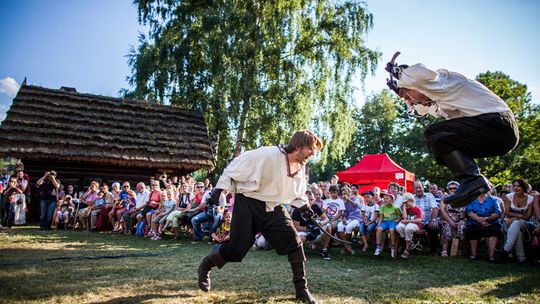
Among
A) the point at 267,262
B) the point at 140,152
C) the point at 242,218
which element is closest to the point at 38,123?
the point at 140,152

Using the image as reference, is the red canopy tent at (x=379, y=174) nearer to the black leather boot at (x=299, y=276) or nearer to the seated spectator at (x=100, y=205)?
the seated spectator at (x=100, y=205)

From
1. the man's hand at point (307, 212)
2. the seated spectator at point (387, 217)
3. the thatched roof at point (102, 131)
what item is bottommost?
the seated spectator at point (387, 217)

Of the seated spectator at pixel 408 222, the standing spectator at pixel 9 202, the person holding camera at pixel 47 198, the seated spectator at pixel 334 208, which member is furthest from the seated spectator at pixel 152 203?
the seated spectator at pixel 408 222

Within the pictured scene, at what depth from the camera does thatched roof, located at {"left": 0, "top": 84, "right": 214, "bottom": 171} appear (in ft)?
49.2

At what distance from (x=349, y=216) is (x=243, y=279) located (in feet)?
16.7

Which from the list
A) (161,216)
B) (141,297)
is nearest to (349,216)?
(161,216)

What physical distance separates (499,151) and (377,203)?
622 centimetres

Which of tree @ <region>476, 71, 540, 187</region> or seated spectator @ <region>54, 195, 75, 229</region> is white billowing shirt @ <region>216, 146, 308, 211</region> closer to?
seated spectator @ <region>54, 195, 75, 229</region>

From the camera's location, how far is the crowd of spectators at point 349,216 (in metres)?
8.06

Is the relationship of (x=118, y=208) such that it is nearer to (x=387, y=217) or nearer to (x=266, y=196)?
(x=387, y=217)

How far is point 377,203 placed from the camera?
9.80 m

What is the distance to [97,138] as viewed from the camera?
16234mm

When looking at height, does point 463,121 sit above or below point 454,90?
below

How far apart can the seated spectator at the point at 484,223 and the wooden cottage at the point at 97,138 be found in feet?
39.1
